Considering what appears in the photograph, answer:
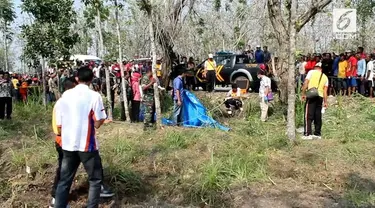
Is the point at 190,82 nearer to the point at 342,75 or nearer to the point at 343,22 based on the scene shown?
the point at 342,75

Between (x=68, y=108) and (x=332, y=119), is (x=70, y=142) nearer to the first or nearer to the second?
(x=68, y=108)

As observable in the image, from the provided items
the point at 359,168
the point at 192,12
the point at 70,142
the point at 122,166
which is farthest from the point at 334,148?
the point at 192,12

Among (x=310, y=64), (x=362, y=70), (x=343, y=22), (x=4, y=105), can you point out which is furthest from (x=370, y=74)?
(x=4, y=105)

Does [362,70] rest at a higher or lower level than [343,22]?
lower

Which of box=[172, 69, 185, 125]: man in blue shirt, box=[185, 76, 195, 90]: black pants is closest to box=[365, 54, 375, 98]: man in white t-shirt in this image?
box=[172, 69, 185, 125]: man in blue shirt

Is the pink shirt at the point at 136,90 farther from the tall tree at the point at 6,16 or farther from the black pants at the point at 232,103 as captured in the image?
the tall tree at the point at 6,16

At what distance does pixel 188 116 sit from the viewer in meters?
10.2

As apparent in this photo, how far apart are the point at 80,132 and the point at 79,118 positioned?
5.8 inches

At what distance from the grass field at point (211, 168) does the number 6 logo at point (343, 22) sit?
91.3 inches

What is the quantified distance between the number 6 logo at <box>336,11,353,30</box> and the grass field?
2318 millimetres

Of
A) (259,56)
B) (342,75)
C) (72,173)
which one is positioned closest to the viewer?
(72,173)

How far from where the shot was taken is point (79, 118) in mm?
4750

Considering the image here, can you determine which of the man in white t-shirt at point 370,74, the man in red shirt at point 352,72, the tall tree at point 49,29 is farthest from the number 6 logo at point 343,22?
the tall tree at point 49,29

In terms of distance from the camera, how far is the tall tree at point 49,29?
12570mm
